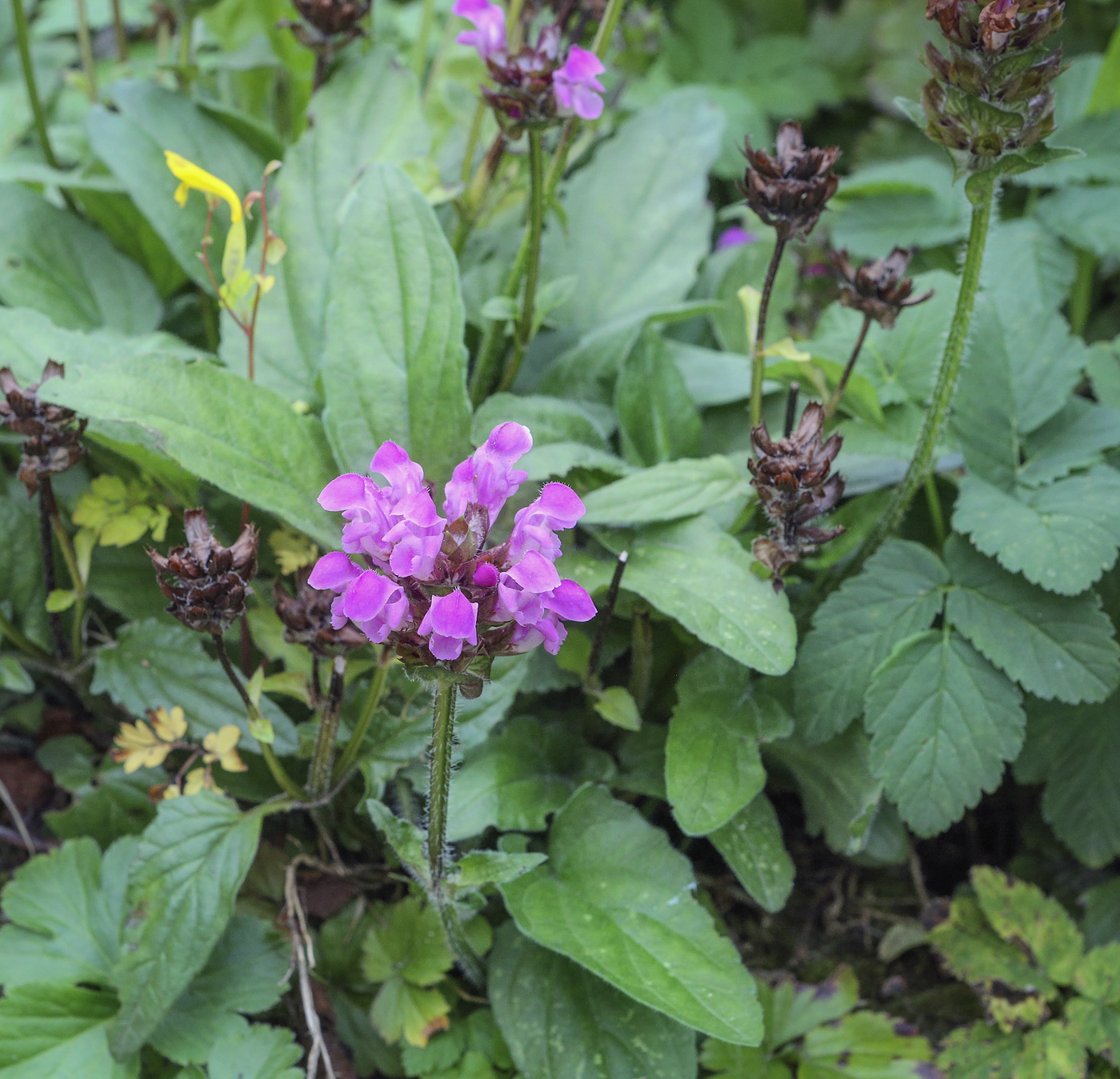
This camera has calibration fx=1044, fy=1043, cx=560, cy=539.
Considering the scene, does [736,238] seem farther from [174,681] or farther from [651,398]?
[174,681]

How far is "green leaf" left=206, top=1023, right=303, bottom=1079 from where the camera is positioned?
53.9 inches

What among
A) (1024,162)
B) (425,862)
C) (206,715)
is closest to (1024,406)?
(1024,162)

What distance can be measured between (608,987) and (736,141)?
7.24ft

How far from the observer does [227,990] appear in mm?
1483

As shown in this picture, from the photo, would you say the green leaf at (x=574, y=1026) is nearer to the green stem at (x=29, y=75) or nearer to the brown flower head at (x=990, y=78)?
the brown flower head at (x=990, y=78)

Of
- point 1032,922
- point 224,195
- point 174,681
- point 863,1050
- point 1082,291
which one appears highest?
point 224,195

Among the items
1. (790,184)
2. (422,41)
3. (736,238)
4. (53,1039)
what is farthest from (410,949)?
(422,41)

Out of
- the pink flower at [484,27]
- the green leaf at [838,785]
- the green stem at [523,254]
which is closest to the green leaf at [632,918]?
the green leaf at [838,785]

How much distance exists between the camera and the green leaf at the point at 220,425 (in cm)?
133

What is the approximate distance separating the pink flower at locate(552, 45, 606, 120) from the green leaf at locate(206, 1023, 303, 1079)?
4.39 ft

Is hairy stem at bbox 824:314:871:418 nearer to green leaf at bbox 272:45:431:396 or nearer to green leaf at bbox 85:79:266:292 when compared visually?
green leaf at bbox 272:45:431:396

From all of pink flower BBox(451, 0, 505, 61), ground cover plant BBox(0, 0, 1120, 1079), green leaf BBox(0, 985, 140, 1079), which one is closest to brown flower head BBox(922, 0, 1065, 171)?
ground cover plant BBox(0, 0, 1120, 1079)

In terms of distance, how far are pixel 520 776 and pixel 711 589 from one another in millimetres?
425

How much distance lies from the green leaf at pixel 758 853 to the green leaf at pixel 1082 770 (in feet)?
1.59
